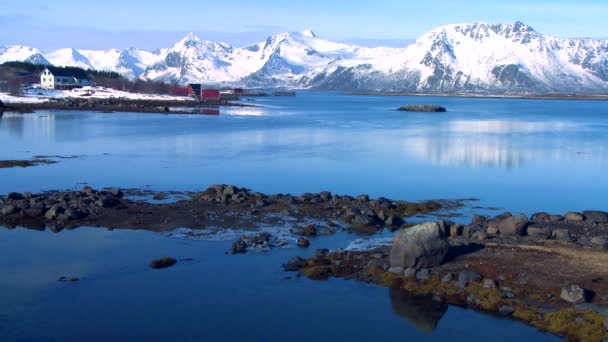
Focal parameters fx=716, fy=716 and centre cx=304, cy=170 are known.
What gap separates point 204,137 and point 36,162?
943cm

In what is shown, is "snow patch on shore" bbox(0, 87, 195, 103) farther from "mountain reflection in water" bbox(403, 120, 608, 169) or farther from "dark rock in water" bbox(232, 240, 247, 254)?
"dark rock in water" bbox(232, 240, 247, 254)

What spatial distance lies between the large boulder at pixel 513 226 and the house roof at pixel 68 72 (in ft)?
210

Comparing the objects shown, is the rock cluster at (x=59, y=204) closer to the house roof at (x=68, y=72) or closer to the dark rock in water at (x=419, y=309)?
the dark rock in water at (x=419, y=309)

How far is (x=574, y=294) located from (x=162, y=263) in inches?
194

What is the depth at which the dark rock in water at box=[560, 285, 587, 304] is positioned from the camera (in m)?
7.49

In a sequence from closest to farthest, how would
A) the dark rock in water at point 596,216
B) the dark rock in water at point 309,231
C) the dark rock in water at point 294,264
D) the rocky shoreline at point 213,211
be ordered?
the dark rock in water at point 294,264 → the dark rock in water at point 309,231 → the rocky shoreline at point 213,211 → the dark rock in water at point 596,216

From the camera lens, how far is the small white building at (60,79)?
219 ft

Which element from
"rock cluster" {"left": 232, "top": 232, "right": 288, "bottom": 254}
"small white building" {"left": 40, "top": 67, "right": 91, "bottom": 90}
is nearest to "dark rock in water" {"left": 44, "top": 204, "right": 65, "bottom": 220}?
"rock cluster" {"left": 232, "top": 232, "right": 288, "bottom": 254}

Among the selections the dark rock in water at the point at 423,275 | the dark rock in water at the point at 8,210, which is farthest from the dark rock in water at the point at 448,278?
the dark rock in water at the point at 8,210

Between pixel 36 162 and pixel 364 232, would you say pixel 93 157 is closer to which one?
pixel 36 162

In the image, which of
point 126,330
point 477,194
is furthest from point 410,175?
point 126,330

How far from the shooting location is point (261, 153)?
850 inches

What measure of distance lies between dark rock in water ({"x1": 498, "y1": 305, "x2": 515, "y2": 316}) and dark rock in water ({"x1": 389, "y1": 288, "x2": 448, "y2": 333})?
574mm

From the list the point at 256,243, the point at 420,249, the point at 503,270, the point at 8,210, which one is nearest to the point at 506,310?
the point at 503,270
